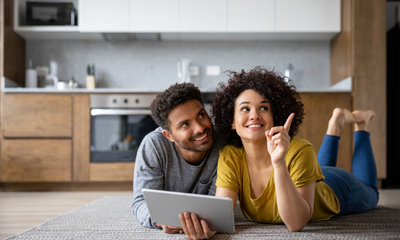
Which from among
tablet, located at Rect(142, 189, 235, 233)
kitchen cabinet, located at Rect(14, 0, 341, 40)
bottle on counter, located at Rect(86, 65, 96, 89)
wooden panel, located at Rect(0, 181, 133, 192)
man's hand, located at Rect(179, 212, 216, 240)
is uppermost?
kitchen cabinet, located at Rect(14, 0, 341, 40)

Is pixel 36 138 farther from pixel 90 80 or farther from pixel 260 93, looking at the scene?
pixel 260 93

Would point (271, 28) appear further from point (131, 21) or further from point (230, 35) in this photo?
point (131, 21)

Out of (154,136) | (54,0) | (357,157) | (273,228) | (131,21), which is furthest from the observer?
(54,0)

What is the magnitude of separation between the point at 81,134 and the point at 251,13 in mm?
1917

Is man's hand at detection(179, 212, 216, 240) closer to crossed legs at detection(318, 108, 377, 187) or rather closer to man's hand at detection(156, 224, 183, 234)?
man's hand at detection(156, 224, 183, 234)

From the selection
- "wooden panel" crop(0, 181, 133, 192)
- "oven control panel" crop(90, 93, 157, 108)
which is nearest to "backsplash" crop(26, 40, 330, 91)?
"oven control panel" crop(90, 93, 157, 108)

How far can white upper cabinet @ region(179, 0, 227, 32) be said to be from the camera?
3471 mm

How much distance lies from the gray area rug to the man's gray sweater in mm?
121

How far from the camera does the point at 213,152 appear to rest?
1660mm

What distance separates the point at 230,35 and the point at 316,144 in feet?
4.41

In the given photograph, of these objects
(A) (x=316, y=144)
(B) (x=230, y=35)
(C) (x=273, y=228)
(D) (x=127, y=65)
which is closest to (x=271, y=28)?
(B) (x=230, y=35)

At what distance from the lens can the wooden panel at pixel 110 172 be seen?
10.6 feet

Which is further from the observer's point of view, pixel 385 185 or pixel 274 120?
pixel 385 185

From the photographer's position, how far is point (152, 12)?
346 cm
